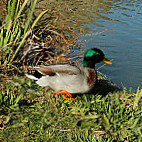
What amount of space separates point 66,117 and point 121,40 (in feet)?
21.7

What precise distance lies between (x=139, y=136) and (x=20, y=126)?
4.66 ft

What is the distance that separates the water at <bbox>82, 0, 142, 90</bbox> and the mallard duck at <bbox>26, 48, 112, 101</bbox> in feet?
4.12

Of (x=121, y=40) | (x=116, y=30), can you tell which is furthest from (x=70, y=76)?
(x=116, y=30)

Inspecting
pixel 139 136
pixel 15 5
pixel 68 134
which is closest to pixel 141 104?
pixel 139 136

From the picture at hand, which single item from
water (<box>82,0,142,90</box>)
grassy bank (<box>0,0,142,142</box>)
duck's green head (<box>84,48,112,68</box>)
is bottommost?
water (<box>82,0,142,90</box>)

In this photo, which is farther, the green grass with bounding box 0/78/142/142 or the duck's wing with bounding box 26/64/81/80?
the duck's wing with bounding box 26/64/81/80

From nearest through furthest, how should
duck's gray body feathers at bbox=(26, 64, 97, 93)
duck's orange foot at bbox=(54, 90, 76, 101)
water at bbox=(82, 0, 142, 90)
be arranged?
duck's gray body feathers at bbox=(26, 64, 97, 93) < duck's orange foot at bbox=(54, 90, 76, 101) < water at bbox=(82, 0, 142, 90)

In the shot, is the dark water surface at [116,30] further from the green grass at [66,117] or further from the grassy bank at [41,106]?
the green grass at [66,117]

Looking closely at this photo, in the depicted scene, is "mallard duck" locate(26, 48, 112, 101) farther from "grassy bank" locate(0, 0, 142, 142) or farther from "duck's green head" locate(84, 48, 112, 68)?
"grassy bank" locate(0, 0, 142, 142)

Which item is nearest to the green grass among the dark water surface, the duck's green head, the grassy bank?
the grassy bank

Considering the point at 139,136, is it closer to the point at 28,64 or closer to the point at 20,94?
the point at 20,94

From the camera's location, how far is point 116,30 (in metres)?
10.3

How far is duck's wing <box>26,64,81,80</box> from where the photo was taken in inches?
133

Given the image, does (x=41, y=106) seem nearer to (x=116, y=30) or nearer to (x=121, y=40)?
(x=121, y=40)
